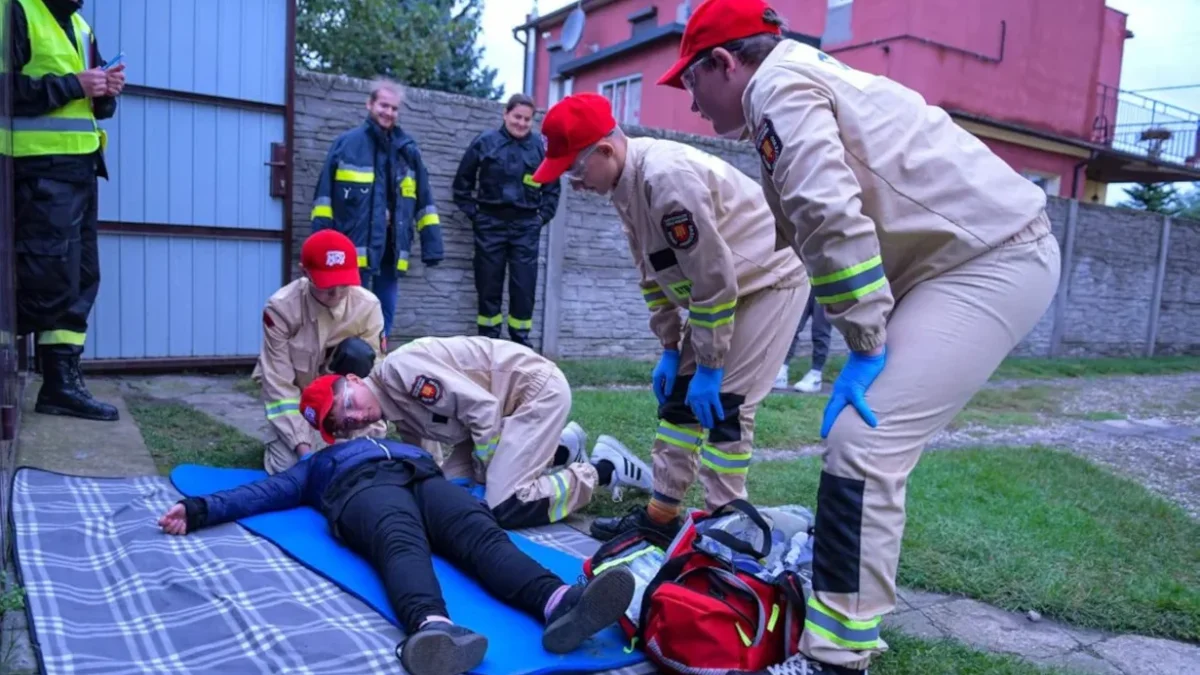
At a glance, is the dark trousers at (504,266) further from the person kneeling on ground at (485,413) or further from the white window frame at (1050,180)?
the white window frame at (1050,180)

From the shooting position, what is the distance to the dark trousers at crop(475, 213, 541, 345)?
7.63 meters

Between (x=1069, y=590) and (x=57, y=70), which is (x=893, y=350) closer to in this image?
(x=1069, y=590)

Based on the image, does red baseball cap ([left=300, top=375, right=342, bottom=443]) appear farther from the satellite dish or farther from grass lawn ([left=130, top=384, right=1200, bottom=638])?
the satellite dish

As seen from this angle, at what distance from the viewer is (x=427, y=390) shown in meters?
3.93

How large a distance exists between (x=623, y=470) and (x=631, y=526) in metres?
0.64

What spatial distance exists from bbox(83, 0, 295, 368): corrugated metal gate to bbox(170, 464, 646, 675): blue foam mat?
10.3 feet

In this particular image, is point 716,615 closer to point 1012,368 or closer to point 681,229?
point 681,229

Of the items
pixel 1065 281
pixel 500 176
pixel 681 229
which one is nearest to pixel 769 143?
pixel 681 229

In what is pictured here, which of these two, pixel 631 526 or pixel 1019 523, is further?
pixel 1019 523

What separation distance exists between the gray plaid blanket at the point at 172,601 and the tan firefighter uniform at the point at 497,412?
0.80ft

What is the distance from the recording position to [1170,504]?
196 inches

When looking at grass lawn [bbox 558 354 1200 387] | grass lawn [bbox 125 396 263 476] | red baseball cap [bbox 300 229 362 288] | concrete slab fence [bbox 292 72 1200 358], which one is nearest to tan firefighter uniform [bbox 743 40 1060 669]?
red baseball cap [bbox 300 229 362 288]

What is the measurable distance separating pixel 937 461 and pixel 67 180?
16.4 feet

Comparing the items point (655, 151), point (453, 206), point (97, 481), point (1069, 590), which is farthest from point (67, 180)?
point (1069, 590)
